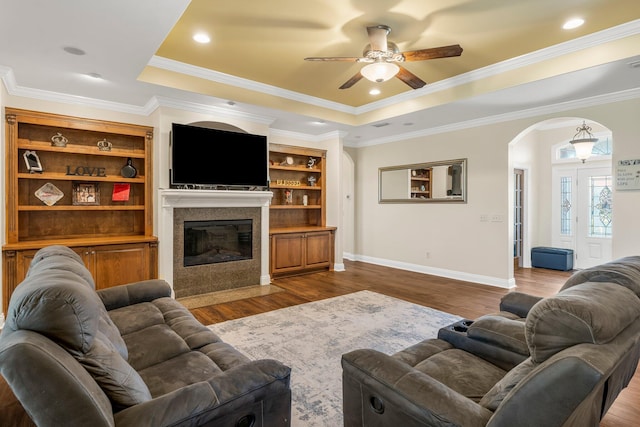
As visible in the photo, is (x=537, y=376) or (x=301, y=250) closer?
(x=537, y=376)

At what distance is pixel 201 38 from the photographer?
344cm

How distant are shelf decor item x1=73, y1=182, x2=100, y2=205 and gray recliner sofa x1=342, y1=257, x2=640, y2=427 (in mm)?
4545

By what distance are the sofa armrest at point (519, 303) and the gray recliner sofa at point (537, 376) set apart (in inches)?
25.6

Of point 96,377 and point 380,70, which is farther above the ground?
point 380,70

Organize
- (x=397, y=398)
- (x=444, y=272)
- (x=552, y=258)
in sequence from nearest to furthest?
(x=397, y=398) < (x=444, y=272) < (x=552, y=258)

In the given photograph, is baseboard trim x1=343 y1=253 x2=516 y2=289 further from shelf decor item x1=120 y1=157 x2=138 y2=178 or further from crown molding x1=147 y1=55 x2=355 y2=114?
shelf decor item x1=120 y1=157 x2=138 y2=178

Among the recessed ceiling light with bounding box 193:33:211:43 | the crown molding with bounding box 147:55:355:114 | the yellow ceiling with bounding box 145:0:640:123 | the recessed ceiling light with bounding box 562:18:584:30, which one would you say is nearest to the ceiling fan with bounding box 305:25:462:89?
the yellow ceiling with bounding box 145:0:640:123

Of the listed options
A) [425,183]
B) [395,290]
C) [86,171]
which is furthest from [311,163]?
[86,171]

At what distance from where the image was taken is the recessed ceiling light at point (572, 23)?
313cm

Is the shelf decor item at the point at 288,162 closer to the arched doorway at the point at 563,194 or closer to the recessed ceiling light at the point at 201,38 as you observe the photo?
the recessed ceiling light at the point at 201,38

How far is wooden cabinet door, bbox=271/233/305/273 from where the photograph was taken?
5.84 m

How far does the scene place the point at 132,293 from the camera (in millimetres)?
2721

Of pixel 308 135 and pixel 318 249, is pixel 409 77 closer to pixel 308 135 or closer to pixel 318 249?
pixel 308 135

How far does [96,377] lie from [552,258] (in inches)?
304
